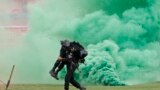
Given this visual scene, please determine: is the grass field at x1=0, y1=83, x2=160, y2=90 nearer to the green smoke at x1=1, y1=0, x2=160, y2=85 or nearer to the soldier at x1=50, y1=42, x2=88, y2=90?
the green smoke at x1=1, y1=0, x2=160, y2=85

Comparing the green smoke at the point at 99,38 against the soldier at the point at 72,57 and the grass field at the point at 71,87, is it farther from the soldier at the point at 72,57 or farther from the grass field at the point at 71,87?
the soldier at the point at 72,57

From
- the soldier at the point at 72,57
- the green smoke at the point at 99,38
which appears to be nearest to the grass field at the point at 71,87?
the green smoke at the point at 99,38

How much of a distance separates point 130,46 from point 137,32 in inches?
10.2

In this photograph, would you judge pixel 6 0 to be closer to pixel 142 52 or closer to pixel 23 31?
pixel 23 31

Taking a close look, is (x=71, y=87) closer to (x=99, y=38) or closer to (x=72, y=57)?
(x=99, y=38)

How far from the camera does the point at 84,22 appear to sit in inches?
365

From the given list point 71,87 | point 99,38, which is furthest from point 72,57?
point 99,38

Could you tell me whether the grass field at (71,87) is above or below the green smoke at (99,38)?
below

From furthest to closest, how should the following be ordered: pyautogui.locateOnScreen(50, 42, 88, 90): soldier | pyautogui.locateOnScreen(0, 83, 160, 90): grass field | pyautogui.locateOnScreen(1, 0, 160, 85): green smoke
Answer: pyautogui.locateOnScreen(1, 0, 160, 85): green smoke → pyautogui.locateOnScreen(0, 83, 160, 90): grass field → pyautogui.locateOnScreen(50, 42, 88, 90): soldier

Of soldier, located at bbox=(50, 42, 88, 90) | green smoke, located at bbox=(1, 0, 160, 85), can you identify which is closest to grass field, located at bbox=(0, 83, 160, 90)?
green smoke, located at bbox=(1, 0, 160, 85)

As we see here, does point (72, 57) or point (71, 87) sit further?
point (71, 87)

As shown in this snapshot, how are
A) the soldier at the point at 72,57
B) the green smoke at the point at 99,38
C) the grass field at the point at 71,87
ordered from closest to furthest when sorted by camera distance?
the soldier at the point at 72,57 → the grass field at the point at 71,87 → the green smoke at the point at 99,38

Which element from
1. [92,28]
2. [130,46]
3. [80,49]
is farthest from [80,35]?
[80,49]

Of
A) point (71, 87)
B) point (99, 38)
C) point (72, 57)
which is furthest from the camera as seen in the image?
point (99, 38)
